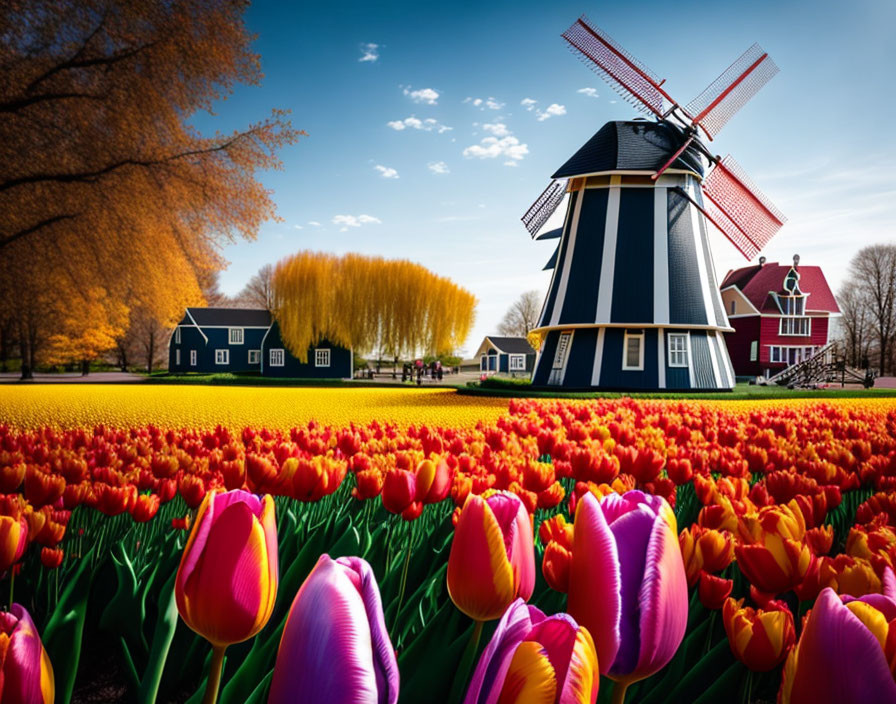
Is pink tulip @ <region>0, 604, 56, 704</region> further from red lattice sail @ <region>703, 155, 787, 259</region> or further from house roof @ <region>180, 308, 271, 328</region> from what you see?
house roof @ <region>180, 308, 271, 328</region>

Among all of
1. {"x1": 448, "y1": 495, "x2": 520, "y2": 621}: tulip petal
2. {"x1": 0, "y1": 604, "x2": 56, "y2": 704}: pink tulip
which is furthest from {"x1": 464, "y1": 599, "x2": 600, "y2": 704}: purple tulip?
{"x1": 0, "y1": 604, "x2": 56, "y2": 704}: pink tulip

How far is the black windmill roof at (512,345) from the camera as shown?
6316cm

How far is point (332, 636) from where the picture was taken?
623 mm

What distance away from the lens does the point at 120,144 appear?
8.27 m

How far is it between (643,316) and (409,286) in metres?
18.4

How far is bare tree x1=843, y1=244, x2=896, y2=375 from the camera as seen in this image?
4375cm

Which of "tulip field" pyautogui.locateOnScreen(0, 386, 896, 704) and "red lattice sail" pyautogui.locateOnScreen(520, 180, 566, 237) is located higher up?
"red lattice sail" pyautogui.locateOnScreen(520, 180, 566, 237)

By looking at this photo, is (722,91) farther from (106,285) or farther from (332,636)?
(332,636)

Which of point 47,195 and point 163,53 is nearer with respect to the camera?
point 163,53

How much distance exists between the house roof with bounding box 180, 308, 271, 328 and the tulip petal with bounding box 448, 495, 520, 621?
48.1 metres

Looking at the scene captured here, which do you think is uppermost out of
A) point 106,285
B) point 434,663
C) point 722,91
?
point 722,91

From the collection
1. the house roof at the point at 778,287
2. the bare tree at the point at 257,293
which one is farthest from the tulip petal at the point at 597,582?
the bare tree at the point at 257,293

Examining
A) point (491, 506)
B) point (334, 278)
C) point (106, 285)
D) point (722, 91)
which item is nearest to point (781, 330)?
point (722, 91)

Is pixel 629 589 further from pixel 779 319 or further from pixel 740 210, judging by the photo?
pixel 779 319
